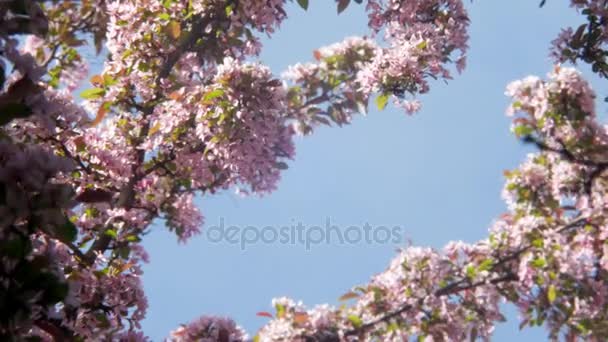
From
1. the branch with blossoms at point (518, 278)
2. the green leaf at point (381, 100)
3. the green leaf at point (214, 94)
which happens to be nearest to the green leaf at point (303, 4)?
the green leaf at point (214, 94)

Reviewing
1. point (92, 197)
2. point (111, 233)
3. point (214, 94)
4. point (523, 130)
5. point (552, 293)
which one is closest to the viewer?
point (92, 197)

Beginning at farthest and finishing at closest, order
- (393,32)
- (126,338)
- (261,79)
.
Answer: (393,32) → (261,79) → (126,338)

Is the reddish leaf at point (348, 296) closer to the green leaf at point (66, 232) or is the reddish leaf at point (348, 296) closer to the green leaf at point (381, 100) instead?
the green leaf at point (381, 100)

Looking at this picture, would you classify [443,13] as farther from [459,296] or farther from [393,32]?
[459,296]

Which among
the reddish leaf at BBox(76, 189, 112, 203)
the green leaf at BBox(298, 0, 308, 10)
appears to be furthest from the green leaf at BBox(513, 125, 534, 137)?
the reddish leaf at BBox(76, 189, 112, 203)

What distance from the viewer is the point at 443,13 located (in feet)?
20.6

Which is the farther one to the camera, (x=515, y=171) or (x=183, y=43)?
(x=515, y=171)

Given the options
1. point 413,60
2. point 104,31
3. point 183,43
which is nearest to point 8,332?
point 183,43

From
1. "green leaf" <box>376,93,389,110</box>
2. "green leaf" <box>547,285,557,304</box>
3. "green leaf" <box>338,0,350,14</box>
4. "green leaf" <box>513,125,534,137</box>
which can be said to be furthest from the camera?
"green leaf" <box>513,125,534,137</box>

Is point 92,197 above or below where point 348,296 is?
below

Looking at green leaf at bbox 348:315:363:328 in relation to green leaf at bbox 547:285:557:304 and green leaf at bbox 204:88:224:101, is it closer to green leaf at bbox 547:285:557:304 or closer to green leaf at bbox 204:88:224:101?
green leaf at bbox 547:285:557:304

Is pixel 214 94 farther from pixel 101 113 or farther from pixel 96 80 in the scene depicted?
pixel 96 80

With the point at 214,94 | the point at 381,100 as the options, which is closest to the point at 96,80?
the point at 214,94

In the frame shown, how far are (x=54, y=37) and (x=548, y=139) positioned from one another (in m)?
5.74
